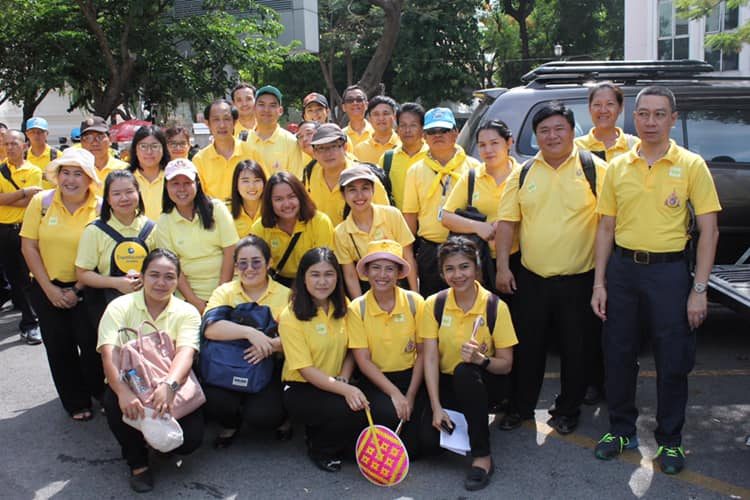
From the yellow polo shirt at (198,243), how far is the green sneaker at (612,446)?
2.47 m

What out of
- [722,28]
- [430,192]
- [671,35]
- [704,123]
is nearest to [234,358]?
[430,192]

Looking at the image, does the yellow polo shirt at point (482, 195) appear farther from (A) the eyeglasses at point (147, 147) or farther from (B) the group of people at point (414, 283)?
(A) the eyeglasses at point (147, 147)

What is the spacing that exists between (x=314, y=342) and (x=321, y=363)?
0.45 feet

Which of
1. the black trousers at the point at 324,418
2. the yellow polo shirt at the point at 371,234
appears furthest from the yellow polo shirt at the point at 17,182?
the black trousers at the point at 324,418

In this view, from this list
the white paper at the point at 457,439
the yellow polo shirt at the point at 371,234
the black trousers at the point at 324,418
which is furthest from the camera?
the yellow polo shirt at the point at 371,234

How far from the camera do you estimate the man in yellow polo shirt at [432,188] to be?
487 centimetres

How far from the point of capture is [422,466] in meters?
3.98

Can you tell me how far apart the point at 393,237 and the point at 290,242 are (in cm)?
66

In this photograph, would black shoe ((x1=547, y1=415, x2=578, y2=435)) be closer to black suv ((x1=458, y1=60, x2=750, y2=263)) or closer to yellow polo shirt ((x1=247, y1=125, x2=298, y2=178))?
black suv ((x1=458, y1=60, x2=750, y2=263))

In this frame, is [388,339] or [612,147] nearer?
[388,339]

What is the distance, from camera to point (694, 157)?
12.1 feet

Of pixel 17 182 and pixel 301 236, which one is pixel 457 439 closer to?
pixel 301 236

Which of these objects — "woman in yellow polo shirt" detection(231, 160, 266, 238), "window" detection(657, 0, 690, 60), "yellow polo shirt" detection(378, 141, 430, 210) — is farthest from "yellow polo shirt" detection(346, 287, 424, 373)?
"window" detection(657, 0, 690, 60)

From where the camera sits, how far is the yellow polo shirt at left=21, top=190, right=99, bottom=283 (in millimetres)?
4617
